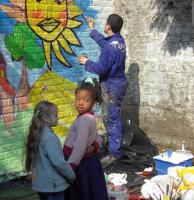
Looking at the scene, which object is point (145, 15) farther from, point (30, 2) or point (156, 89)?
point (30, 2)

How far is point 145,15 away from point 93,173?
13.6 ft

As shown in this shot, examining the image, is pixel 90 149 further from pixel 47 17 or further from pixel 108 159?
pixel 47 17

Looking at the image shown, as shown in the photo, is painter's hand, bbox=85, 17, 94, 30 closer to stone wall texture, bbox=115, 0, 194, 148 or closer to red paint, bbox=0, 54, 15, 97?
stone wall texture, bbox=115, 0, 194, 148

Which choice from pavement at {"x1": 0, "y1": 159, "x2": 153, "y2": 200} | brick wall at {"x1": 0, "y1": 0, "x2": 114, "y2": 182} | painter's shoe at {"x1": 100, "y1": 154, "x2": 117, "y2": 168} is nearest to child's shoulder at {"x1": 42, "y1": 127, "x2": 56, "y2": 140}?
pavement at {"x1": 0, "y1": 159, "x2": 153, "y2": 200}

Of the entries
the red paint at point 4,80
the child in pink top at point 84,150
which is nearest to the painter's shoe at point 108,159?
the red paint at point 4,80

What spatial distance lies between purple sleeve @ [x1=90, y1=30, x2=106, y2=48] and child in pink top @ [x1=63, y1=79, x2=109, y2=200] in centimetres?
270

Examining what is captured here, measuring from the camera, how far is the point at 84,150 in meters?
4.16

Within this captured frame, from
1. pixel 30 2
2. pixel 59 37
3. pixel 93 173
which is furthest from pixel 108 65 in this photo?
pixel 93 173

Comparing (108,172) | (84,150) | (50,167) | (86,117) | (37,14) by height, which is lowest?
(108,172)

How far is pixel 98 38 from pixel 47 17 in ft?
2.57

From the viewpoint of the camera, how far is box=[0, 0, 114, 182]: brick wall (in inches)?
248

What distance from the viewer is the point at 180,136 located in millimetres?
7535

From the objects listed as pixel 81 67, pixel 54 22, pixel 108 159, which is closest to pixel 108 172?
pixel 108 159

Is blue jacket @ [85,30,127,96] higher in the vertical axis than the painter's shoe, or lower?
higher
